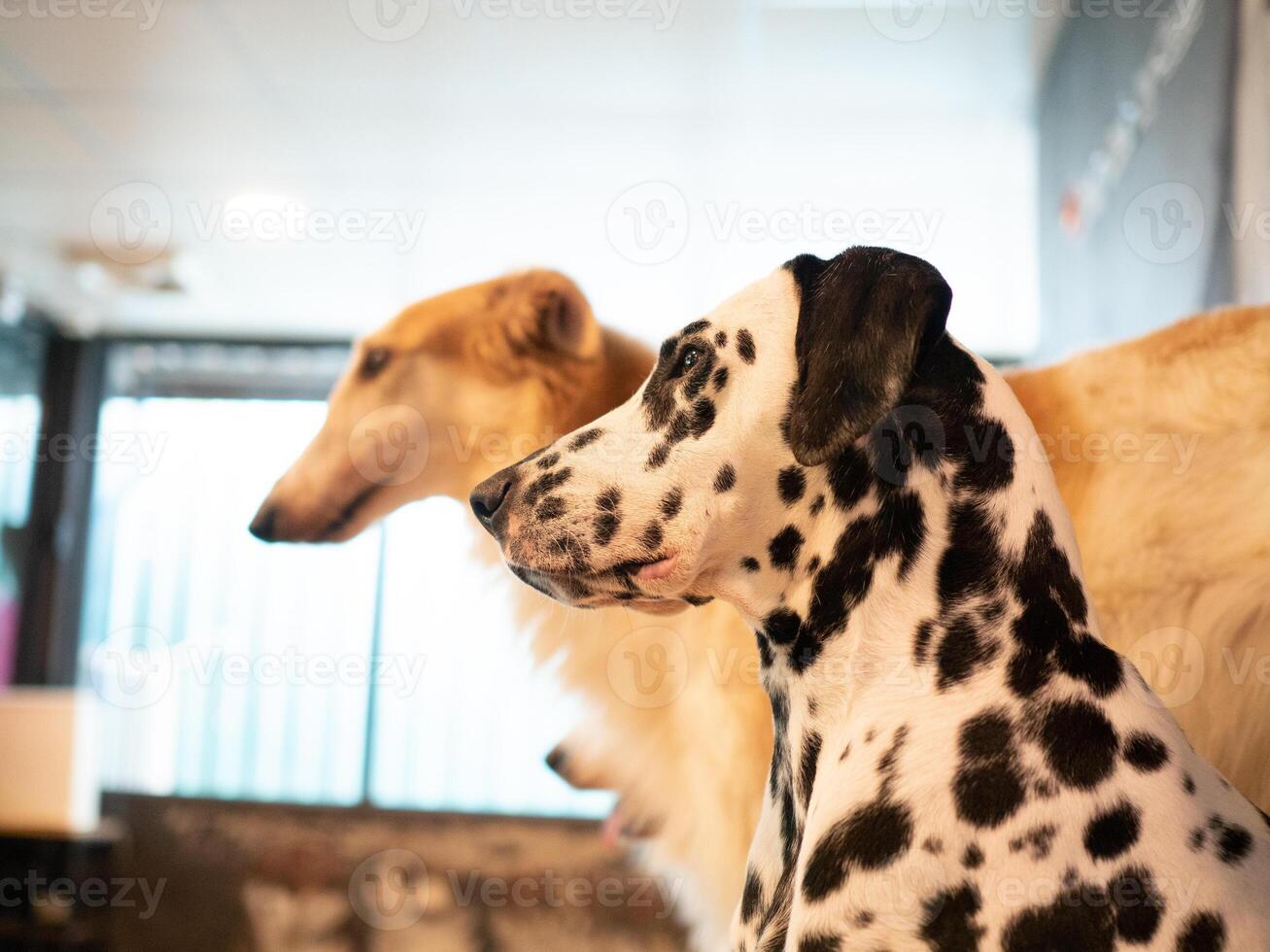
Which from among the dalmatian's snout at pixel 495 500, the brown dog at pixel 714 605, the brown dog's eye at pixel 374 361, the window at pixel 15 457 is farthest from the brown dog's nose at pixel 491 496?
the window at pixel 15 457

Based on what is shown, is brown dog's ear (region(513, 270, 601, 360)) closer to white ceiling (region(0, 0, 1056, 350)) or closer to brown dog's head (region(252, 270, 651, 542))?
brown dog's head (region(252, 270, 651, 542))

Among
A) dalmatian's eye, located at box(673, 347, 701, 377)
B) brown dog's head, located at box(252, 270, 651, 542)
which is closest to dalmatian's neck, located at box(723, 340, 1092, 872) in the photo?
dalmatian's eye, located at box(673, 347, 701, 377)

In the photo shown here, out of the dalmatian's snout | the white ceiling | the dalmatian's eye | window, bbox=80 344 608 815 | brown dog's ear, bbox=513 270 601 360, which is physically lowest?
window, bbox=80 344 608 815

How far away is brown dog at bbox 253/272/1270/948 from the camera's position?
122cm

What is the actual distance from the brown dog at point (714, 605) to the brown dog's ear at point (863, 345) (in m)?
0.31

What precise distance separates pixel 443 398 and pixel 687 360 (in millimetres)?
764

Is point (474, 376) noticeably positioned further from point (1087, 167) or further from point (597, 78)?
point (1087, 167)

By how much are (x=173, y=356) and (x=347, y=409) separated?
0.79 m

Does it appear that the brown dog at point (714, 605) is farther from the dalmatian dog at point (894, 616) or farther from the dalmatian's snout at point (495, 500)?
the dalmatian's snout at point (495, 500)

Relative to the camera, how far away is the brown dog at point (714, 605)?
1222 millimetres

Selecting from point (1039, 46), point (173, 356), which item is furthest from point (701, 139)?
point (173, 356)

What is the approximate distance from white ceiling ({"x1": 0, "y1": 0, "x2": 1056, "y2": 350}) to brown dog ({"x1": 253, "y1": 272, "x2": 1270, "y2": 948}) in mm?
406

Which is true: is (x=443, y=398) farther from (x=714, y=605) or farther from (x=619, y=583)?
(x=619, y=583)

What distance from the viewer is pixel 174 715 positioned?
7.20 ft
